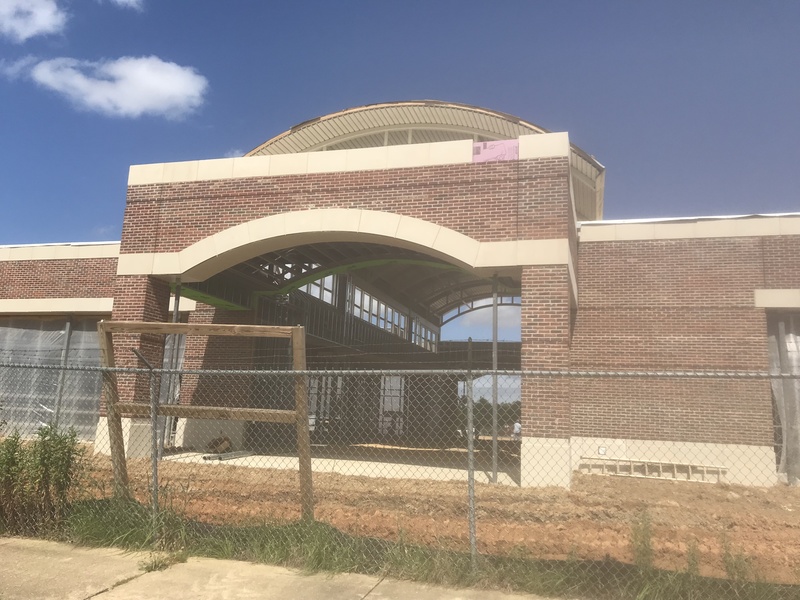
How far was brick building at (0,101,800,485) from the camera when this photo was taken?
37.2 feet

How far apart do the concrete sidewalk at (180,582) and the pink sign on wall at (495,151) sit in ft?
28.1

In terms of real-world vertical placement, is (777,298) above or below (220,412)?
above

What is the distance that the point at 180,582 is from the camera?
196 inches

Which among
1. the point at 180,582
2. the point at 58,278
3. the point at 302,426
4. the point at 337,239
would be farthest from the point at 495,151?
the point at 58,278

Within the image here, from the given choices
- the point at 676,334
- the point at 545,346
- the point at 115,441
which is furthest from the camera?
the point at 676,334

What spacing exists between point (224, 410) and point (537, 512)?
184 inches

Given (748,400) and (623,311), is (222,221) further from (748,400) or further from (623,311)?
(748,400)

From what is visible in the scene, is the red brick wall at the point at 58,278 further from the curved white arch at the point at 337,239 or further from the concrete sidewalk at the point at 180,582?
the concrete sidewalk at the point at 180,582

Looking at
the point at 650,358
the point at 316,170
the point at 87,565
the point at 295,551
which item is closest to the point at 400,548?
the point at 295,551

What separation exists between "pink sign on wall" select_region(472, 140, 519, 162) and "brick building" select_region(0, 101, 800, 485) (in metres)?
0.04

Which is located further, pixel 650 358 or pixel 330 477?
pixel 650 358

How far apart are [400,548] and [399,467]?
24.1 feet

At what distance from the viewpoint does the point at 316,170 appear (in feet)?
41.4

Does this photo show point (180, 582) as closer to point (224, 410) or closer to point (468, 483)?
point (224, 410)
